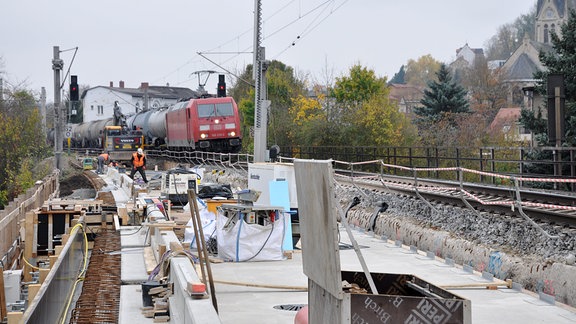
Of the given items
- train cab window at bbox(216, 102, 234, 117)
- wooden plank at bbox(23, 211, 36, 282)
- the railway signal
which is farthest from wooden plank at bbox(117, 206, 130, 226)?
train cab window at bbox(216, 102, 234, 117)

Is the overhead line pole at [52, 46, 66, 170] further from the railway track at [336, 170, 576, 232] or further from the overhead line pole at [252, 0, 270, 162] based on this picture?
the railway track at [336, 170, 576, 232]

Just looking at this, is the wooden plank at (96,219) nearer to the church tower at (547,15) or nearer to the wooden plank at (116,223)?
the wooden plank at (116,223)

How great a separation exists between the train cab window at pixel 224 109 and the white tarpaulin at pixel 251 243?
116 ft

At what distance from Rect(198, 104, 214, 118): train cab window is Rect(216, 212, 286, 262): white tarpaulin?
3499cm

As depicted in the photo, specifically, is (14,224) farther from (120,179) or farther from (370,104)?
(370,104)

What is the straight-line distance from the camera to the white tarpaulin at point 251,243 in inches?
661

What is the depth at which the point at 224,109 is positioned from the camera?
172ft

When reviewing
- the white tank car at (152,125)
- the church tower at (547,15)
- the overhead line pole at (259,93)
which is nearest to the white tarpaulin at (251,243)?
the overhead line pole at (259,93)

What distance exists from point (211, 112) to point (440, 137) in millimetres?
13231

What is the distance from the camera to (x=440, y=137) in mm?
53781

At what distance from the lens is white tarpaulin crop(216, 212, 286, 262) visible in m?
16.8

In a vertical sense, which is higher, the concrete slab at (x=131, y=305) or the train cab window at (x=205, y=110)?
the train cab window at (x=205, y=110)

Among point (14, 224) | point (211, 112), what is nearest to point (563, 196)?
point (14, 224)

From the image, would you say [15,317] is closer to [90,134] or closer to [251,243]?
[251,243]
